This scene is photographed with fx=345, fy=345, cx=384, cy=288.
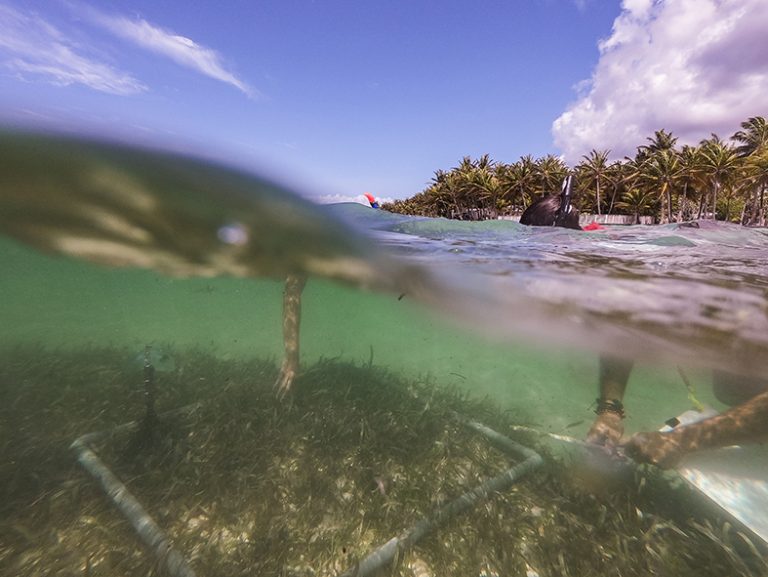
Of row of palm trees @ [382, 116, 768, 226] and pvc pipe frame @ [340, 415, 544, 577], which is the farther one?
row of palm trees @ [382, 116, 768, 226]

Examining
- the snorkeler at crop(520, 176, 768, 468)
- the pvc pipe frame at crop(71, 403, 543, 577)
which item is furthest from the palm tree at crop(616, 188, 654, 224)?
the pvc pipe frame at crop(71, 403, 543, 577)

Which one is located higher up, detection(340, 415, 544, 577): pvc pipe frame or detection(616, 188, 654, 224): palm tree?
detection(616, 188, 654, 224): palm tree

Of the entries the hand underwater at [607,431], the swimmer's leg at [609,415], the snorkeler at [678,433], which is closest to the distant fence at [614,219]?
the swimmer's leg at [609,415]

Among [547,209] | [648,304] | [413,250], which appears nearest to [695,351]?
[648,304]

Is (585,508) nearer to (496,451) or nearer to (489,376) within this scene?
(496,451)

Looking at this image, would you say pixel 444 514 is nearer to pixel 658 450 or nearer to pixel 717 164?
pixel 658 450

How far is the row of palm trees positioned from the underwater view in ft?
118

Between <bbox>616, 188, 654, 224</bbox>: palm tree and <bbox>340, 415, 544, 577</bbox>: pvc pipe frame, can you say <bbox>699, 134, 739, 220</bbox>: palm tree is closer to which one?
<bbox>616, 188, 654, 224</bbox>: palm tree

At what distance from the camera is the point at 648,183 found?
50844 mm

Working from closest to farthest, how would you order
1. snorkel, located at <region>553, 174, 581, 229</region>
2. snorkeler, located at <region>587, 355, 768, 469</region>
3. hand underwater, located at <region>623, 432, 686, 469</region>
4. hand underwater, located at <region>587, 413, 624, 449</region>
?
snorkeler, located at <region>587, 355, 768, 469</region>
hand underwater, located at <region>623, 432, 686, 469</region>
hand underwater, located at <region>587, 413, 624, 449</region>
snorkel, located at <region>553, 174, 581, 229</region>

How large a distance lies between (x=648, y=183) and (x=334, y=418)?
62326mm

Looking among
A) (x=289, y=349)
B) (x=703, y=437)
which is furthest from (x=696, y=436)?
(x=289, y=349)

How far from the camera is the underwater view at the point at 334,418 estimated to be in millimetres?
4117

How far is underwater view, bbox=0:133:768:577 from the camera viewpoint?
13.5 feet
